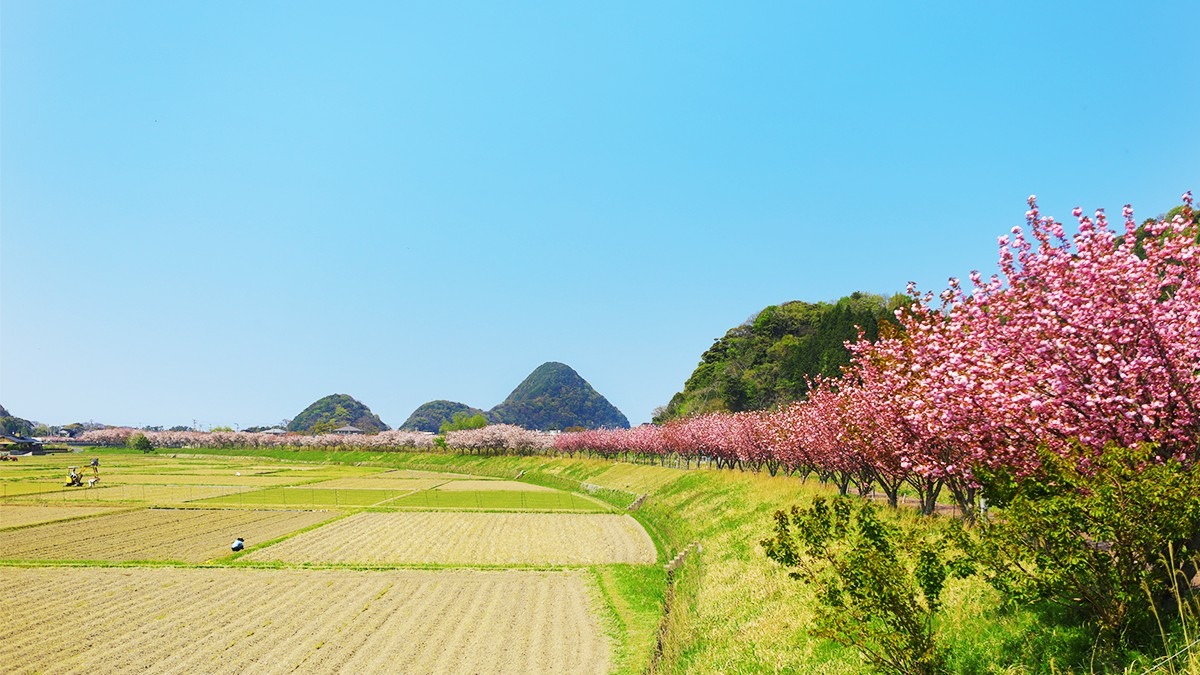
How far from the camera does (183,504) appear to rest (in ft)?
206

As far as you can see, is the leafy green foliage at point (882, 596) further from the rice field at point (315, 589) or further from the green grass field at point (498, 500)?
the green grass field at point (498, 500)

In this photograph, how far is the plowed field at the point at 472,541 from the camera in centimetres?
3722

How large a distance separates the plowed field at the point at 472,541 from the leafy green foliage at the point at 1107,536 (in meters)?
27.8

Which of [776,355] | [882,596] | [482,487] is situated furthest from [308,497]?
[776,355]

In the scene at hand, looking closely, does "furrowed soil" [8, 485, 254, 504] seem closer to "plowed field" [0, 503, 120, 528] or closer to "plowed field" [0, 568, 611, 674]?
"plowed field" [0, 503, 120, 528]

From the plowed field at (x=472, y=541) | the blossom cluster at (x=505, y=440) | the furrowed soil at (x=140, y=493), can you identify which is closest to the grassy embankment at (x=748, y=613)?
the plowed field at (x=472, y=541)

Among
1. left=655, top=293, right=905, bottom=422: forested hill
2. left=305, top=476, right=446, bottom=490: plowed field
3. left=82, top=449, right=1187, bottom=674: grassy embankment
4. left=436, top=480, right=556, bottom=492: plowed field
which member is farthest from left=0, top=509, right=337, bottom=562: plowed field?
left=655, top=293, right=905, bottom=422: forested hill

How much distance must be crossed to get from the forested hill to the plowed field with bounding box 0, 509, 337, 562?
243ft

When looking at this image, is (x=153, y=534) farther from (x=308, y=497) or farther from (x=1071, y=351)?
(x=1071, y=351)

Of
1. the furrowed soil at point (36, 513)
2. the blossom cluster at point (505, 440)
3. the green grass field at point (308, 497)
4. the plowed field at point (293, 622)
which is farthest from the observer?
the blossom cluster at point (505, 440)

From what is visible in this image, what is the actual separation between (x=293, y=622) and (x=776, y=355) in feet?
412

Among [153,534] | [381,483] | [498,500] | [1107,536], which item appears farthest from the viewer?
[381,483]

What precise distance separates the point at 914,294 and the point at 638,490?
54653mm

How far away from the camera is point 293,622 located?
23609 millimetres
